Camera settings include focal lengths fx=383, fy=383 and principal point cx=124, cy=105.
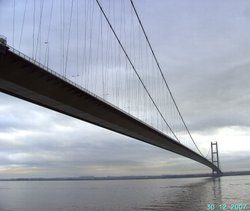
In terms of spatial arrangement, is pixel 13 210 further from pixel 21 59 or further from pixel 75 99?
pixel 21 59

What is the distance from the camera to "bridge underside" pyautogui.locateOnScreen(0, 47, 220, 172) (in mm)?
23188

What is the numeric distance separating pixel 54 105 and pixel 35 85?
5074 millimetres

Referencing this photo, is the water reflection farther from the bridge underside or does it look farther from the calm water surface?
the bridge underside

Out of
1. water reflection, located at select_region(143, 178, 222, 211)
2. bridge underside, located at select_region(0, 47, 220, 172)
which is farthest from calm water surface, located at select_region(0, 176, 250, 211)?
bridge underside, located at select_region(0, 47, 220, 172)

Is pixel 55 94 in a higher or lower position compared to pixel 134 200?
higher

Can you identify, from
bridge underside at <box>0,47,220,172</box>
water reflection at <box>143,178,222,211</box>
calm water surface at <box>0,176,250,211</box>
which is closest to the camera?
bridge underside at <box>0,47,220,172</box>

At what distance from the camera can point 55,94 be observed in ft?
93.8

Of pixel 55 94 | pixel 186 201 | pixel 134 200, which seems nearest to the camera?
pixel 55 94

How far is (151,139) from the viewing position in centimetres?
5572

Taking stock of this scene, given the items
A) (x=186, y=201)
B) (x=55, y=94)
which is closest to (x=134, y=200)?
(x=186, y=201)

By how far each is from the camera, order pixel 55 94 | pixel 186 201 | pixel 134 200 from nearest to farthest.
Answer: pixel 55 94
pixel 186 201
pixel 134 200

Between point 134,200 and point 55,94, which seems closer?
point 55,94

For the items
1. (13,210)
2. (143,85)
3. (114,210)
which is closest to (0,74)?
(114,210)

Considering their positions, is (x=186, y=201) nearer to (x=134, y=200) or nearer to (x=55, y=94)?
(x=134, y=200)
